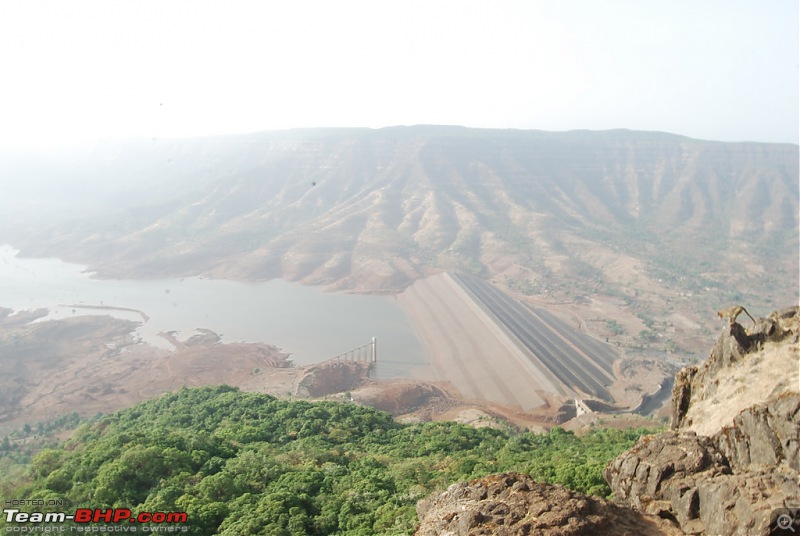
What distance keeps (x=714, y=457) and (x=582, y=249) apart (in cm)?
8656

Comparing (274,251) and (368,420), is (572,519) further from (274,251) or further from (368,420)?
(274,251)

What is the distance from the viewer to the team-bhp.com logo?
43.4 ft

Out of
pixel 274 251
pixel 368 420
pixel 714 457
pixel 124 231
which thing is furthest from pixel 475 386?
pixel 124 231

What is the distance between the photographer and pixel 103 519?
45.3 feet

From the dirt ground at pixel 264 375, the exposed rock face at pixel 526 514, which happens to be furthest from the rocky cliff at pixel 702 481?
the dirt ground at pixel 264 375

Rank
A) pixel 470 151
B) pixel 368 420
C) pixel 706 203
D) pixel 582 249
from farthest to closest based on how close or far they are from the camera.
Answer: pixel 470 151 → pixel 706 203 → pixel 582 249 → pixel 368 420

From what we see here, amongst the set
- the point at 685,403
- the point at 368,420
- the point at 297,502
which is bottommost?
the point at 368,420

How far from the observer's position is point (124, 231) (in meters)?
99.6

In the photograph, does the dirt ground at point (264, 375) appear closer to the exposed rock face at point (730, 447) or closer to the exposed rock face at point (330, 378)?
the exposed rock face at point (330, 378)

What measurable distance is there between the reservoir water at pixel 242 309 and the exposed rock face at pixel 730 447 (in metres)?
35.0
